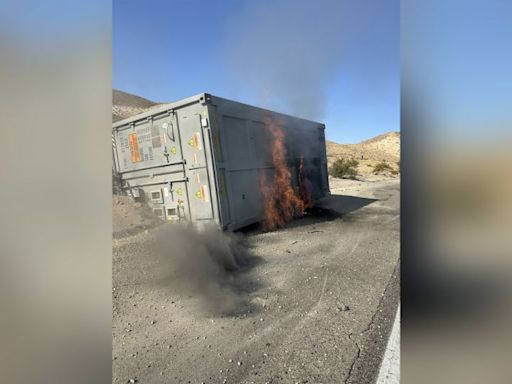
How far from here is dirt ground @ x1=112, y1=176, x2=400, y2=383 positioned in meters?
1.88

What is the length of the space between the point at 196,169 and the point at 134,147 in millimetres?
536

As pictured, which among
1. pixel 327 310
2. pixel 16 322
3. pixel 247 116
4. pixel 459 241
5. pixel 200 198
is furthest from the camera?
pixel 200 198

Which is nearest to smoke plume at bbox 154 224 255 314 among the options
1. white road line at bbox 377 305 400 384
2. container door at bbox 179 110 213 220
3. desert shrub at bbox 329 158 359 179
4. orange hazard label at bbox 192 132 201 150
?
container door at bbox 179 110 213 220

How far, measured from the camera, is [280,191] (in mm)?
2326

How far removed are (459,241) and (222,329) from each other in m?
1.87

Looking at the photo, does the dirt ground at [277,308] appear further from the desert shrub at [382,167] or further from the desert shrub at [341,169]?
the desert shrub at [382,167]

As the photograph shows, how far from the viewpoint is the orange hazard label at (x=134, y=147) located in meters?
2.50

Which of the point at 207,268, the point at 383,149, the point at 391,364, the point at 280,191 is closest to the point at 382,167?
the point at 383,149

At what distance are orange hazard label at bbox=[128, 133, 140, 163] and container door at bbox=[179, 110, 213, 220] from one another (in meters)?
0.37

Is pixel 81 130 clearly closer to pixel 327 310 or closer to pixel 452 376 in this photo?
pixel 452 376

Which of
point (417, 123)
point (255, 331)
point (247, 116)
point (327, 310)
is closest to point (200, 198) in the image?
point (247, 116)

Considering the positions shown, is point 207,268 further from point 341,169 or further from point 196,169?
point 341,169

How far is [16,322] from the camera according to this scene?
0.83 metres

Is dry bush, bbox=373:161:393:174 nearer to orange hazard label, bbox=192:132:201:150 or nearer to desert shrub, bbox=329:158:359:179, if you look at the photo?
desert shrub, bbox=329:158:359:179
